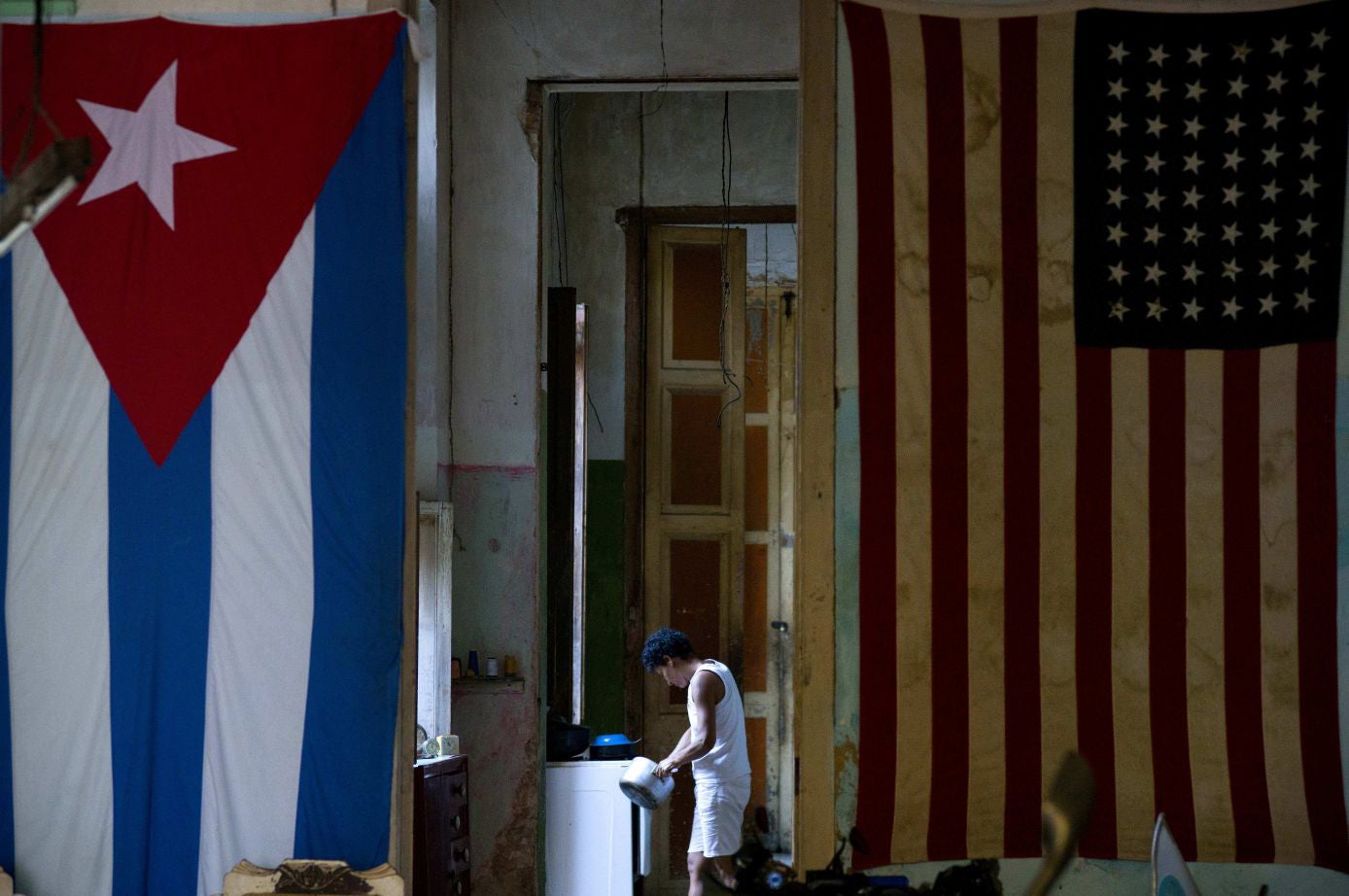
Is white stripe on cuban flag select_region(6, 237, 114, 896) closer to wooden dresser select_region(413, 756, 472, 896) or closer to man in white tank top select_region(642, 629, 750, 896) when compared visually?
wooden dresser select_region(413, 756, 472, 896)

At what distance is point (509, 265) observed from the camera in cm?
622

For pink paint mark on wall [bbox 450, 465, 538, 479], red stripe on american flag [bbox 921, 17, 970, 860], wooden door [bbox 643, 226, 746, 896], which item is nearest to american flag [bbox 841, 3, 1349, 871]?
red stripe on american flag [bbox 921, 17, 970, 860]

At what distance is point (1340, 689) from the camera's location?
4.42m

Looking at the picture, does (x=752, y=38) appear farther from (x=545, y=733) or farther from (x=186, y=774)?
(x=186, y=774)

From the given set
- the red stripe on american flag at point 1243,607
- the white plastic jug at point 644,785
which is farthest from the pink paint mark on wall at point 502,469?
the red stripe on american flag at point 1243,607

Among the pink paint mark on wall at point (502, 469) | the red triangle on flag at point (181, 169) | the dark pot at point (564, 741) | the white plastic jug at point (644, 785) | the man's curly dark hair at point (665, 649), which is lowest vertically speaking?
the white plastic jug at point (644, 785)

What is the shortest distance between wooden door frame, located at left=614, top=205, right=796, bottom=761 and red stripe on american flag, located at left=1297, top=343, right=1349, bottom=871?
4176 mm

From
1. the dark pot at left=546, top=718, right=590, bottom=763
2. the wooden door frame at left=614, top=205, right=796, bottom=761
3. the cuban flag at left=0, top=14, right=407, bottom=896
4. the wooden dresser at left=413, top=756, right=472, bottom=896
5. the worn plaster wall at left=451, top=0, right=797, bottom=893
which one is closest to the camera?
the cuban flag at left=0, top=14, right=407, bottom=896

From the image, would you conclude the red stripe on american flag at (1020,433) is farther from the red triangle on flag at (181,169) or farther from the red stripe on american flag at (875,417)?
the red triangle on flag at (181,169)

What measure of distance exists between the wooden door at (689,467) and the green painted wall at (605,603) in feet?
0.62

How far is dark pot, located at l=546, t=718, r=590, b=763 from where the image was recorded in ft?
21.2

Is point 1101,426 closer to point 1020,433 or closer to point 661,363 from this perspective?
point 1020,433

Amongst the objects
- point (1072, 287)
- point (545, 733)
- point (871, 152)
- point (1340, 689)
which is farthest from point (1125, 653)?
point (545, 733)

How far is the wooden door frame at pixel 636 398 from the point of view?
818 centimetres
